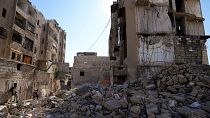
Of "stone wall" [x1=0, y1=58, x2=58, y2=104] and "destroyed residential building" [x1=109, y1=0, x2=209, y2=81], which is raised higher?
"destroyed residential building" [x1=109, y1=0, x2=209, y2=81]

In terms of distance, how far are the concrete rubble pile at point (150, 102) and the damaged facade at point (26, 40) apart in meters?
11.5

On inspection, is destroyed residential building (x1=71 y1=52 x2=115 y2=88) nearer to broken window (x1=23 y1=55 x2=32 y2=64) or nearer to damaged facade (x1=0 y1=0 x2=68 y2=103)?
damaged facade (x1=0 y1=0 x2=68 y2=103)

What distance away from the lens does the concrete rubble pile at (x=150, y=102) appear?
673 centimetres

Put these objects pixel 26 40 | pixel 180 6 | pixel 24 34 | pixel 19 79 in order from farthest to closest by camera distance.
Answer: pixel 26 40, pixel 24 34, pixel 19 79, pixel 180 6

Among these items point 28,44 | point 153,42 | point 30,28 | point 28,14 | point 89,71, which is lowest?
point 89,71

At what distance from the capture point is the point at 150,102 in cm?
734

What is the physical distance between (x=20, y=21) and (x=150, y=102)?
26328mm

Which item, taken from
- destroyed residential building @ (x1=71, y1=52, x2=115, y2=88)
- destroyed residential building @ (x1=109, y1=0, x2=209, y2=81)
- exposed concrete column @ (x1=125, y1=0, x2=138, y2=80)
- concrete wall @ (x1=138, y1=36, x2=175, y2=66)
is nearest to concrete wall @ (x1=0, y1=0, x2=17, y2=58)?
destroyed residential building @ (x1=71, y1=52, x2=115, y2=88)

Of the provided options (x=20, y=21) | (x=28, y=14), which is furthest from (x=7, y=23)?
(x=28, y=14)

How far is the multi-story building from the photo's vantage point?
2428cm

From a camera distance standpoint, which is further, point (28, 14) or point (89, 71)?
point (28, 14)

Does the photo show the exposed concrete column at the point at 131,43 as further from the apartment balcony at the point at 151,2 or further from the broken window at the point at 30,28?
the broken window at the point at 30,28

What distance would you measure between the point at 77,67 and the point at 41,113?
14.1 m

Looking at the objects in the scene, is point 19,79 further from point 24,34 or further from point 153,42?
point 153,42
